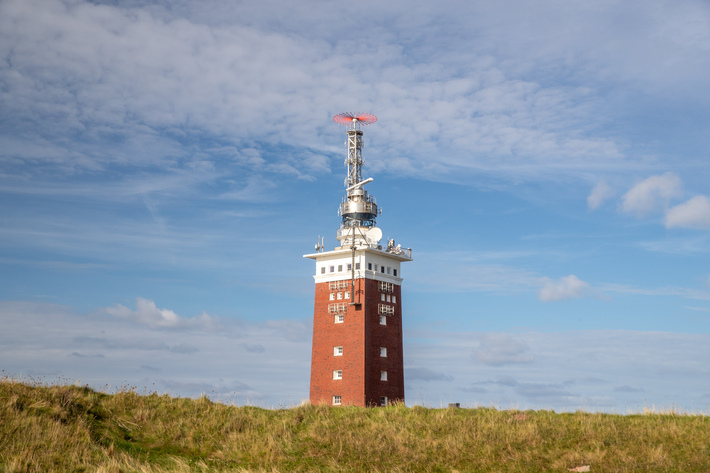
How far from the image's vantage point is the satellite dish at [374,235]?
65250 mm

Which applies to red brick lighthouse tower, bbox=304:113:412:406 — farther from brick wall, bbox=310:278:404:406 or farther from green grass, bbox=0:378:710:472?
green grass, bbox=0:378:710:472

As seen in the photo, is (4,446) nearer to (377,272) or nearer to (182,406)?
(182,406)

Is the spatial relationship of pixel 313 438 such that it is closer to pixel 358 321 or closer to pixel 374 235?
pixel 358 321

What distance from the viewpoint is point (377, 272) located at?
63.4m

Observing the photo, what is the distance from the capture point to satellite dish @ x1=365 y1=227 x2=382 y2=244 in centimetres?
6525

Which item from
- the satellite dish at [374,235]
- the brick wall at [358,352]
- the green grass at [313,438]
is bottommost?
the green grass at [313,438]

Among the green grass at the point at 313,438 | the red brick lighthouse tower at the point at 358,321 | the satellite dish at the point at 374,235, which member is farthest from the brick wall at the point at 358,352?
the green grass at the point at 313,438

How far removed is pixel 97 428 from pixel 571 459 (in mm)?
22994

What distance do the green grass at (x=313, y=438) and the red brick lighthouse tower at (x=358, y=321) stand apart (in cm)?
1916

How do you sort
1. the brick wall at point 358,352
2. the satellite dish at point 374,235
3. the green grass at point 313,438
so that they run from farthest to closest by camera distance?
the satellite dish at point 374,235 < the brick wall at point 358,352 < the green grass at point 313,438

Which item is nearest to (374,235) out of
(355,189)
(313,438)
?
(355,189)

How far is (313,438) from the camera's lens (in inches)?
1382

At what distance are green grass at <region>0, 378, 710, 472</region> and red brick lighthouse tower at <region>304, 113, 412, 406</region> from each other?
19164mm

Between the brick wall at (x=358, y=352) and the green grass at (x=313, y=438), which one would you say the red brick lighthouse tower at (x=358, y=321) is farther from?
the green grass at (x=313, y=438)
